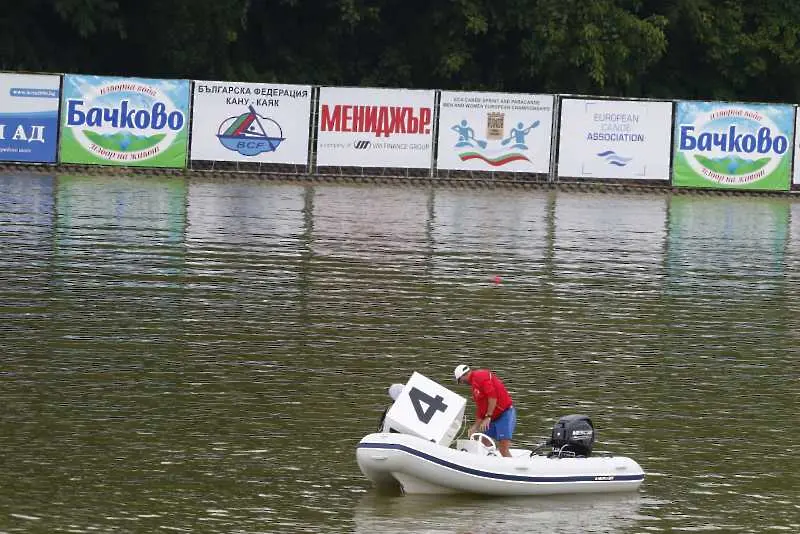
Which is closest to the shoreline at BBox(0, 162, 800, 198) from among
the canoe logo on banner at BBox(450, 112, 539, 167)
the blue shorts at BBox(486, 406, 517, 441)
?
the canoe logo on banner at BBox(450, 112, 539, 167)

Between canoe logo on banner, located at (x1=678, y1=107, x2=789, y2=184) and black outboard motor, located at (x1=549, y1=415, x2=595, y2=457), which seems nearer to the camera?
black outboard motor, located at (x1=549, y1=415, x2=595, y2=457)

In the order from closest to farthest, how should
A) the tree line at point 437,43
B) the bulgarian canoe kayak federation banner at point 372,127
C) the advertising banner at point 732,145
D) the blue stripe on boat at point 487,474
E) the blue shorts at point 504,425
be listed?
the blue stripe on boat at point 487,474, the blue shorts at point 504,425, the bulgarian canoe kayak federation banner at point 372,127, the advertising banner at point 732,145, the tree line at point 437,43

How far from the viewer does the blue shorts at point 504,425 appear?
16688mm

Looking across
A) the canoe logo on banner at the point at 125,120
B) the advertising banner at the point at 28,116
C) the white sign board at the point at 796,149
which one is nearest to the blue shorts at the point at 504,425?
the canoe logo on banner at the point at 125,120

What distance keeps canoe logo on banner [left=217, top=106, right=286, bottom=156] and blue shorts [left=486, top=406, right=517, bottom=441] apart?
30510 mm

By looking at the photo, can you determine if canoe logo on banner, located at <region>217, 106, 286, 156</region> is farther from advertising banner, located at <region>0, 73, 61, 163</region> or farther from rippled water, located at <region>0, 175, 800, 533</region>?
rippled water, located at <region>0, 175, 800, 533</region>

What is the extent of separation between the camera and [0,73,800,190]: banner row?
45750mm

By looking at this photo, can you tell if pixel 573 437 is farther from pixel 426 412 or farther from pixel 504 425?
pixel 426 412

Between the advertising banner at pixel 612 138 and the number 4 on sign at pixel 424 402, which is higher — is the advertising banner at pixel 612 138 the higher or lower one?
the higher one

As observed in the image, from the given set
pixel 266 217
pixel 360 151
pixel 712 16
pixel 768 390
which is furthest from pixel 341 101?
pixel 768 390

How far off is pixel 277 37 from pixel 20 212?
26.5 metres

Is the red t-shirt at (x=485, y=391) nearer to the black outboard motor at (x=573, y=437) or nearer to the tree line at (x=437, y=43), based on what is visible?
the black outboard motor at (x=573, y=437)

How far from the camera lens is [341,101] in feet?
154

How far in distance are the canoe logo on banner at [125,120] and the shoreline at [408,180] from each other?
0.61m
